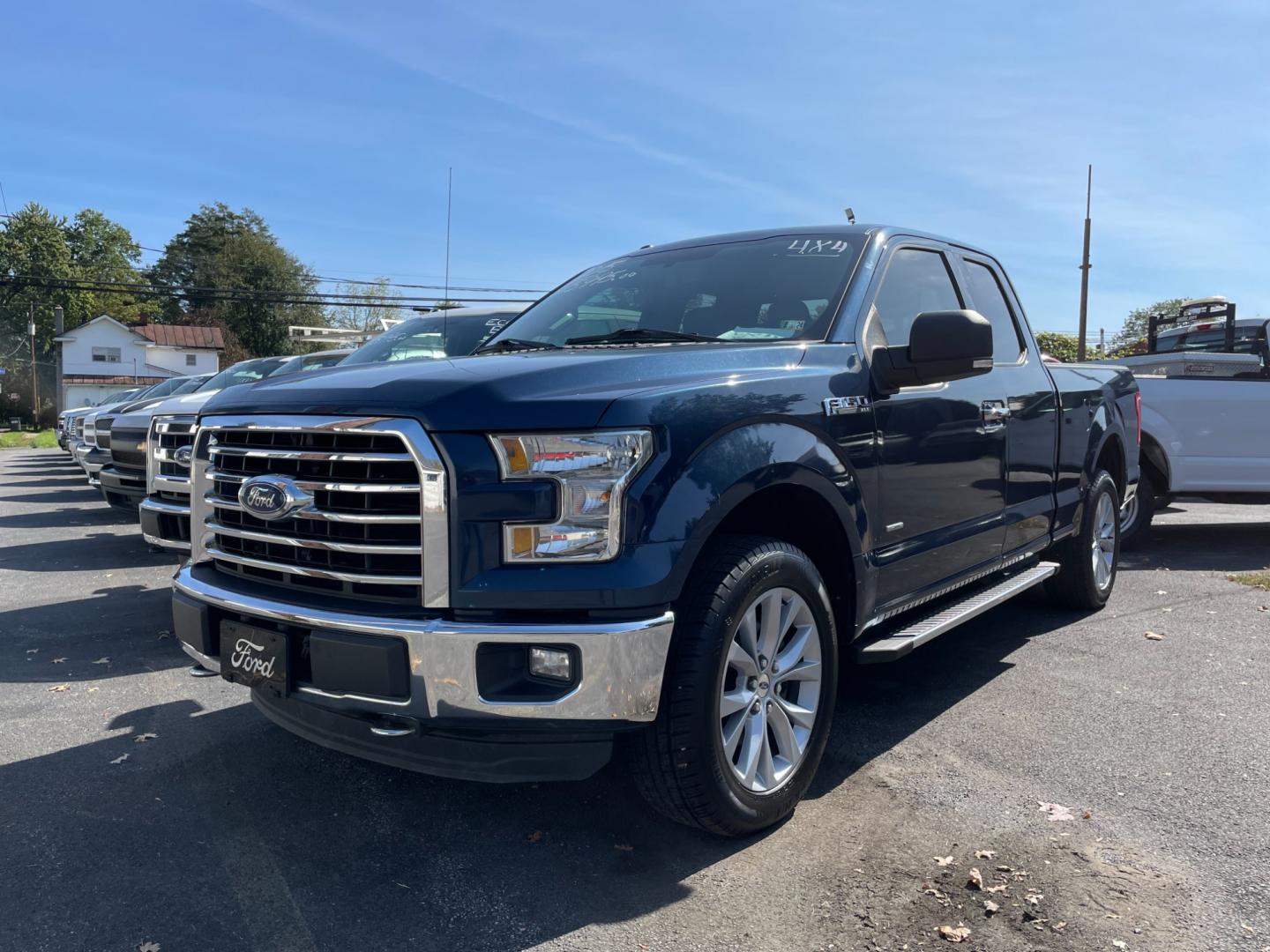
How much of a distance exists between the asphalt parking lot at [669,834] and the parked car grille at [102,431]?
676cm

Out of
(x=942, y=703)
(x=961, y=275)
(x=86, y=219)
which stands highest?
(x=86, y=219)

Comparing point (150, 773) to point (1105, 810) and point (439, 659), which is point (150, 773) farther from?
point (1105, 810)

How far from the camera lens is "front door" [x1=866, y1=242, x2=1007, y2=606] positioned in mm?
3527

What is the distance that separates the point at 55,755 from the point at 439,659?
220 centimetres

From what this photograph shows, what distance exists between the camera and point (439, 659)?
2451mm

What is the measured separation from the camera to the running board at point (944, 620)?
11.0 ft

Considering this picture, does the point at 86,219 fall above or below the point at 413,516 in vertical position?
above

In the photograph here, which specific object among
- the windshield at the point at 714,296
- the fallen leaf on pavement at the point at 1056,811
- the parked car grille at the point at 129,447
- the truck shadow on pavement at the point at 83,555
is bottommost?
the truck shadow on pavement at the point at 83,555

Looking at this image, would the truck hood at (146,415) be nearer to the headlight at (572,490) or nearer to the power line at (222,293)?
the headlight at (572,490)

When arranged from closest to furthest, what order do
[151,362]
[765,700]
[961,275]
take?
[765,700] < [961,275] < [151,362]

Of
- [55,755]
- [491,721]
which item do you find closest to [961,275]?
[491,721]

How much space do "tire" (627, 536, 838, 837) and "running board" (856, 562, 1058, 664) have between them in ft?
0.74

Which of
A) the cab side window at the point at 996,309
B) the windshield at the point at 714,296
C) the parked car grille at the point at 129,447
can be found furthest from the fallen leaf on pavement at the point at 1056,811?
the parked car grille at the point at 129,447

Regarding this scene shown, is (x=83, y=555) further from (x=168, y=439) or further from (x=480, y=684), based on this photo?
(x=480, y=684)
